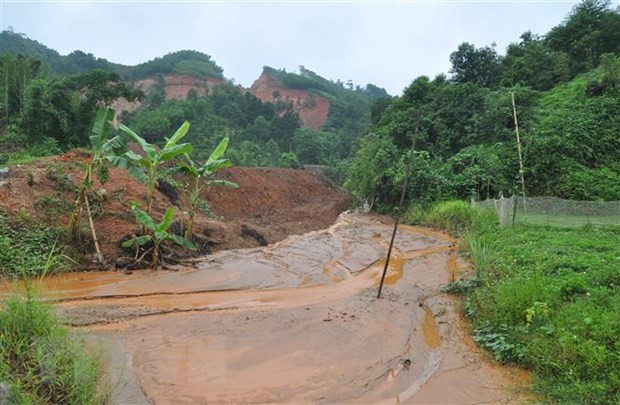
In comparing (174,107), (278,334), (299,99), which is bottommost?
(278,334)

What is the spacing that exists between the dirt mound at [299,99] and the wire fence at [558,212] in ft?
185

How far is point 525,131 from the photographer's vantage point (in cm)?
1977

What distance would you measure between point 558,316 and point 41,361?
18.9 feet

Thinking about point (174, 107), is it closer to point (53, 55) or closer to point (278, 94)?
point (53, 55)

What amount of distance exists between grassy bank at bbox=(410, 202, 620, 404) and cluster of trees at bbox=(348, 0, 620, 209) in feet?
26.1

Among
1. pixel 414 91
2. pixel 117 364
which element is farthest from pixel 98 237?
pixel 414 91

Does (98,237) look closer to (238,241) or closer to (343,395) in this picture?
(238,241)

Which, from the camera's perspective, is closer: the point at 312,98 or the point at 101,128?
the point at 101,128

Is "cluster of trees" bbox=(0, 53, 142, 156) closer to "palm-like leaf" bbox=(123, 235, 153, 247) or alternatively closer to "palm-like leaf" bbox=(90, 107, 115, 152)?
"palm-like leaf" bbox=(90, 107, 115, 152)

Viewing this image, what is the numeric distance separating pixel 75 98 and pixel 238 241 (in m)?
12.7

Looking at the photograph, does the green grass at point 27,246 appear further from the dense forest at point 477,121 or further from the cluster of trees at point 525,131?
the cluster of trees at point 525,131

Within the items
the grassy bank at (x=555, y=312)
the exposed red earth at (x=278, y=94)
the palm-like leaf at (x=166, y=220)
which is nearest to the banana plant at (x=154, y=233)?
the palm-like leaf at (x=166, y=220)

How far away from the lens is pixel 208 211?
15.7m

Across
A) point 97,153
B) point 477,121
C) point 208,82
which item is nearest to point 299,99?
point 208,82
